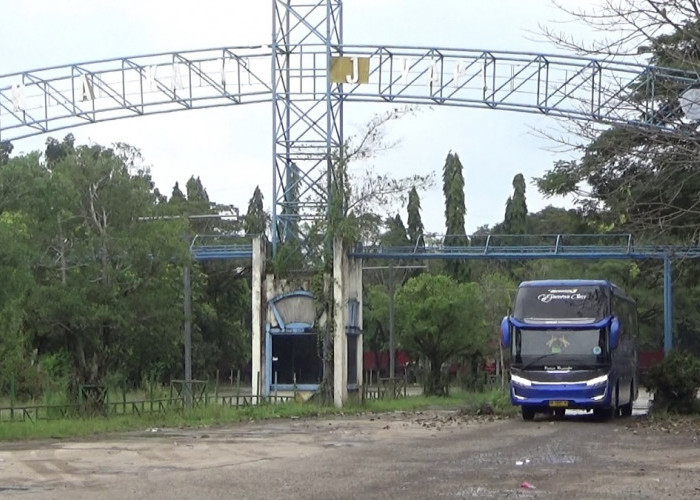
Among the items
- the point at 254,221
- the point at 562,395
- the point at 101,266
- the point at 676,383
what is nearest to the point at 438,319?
the point at 254,221

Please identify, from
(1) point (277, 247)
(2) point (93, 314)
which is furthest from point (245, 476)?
(1) point (277, 247)

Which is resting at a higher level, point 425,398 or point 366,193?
point 366,193

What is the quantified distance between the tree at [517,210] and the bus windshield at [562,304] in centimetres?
5789

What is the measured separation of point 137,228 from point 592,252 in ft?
63.7

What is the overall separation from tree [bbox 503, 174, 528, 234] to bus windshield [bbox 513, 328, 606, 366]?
192 ft

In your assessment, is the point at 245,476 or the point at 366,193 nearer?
the point at 245,476

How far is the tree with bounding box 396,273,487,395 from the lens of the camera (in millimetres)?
65625

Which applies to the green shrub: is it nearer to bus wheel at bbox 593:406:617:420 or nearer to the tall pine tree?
bus wheel at bbox 593:406:617:420

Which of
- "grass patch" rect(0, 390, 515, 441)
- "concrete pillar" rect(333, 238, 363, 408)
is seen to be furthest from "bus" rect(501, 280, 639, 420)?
"concrete pillar" rect(333, 238, 363, 408)

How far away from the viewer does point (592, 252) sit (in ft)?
150

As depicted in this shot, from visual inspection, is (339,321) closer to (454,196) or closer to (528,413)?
(528,413)

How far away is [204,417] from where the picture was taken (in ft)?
110

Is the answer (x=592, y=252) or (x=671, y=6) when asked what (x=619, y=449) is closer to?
(x=671, y=6)

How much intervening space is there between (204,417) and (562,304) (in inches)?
396
